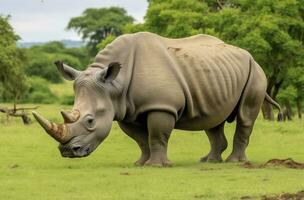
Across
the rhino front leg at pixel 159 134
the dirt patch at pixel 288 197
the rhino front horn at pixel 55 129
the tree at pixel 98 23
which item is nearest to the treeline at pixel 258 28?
the rhino front leg at pixel 159 134

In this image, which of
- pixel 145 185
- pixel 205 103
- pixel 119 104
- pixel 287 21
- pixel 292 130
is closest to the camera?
pixel 145 185

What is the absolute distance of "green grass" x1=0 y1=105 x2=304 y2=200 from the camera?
10438 millimetres

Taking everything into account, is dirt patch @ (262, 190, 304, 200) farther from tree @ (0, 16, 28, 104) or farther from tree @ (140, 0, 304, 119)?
tree @ (0, 16, 28, 104)

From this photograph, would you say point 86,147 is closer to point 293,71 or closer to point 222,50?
point 222,50

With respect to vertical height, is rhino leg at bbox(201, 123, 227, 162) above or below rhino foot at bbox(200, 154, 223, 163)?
above

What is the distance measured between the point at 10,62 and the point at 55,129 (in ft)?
76.6

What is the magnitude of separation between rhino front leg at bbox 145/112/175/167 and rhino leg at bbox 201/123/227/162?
1.75 m

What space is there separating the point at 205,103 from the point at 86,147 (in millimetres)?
2730

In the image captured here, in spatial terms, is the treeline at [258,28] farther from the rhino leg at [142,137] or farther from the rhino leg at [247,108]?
the rhino leg at [142,137]

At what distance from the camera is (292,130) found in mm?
22812

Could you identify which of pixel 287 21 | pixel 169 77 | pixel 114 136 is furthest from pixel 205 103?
pixel 287 21

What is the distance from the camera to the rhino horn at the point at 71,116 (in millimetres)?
12453

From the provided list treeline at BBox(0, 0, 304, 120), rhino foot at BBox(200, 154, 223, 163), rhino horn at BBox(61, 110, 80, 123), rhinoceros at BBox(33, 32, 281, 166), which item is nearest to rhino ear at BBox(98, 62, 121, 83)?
rhinoceros at BBox(33, 32, 281, 166)

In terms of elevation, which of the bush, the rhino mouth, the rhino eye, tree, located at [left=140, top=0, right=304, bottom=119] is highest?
the rhino eye
